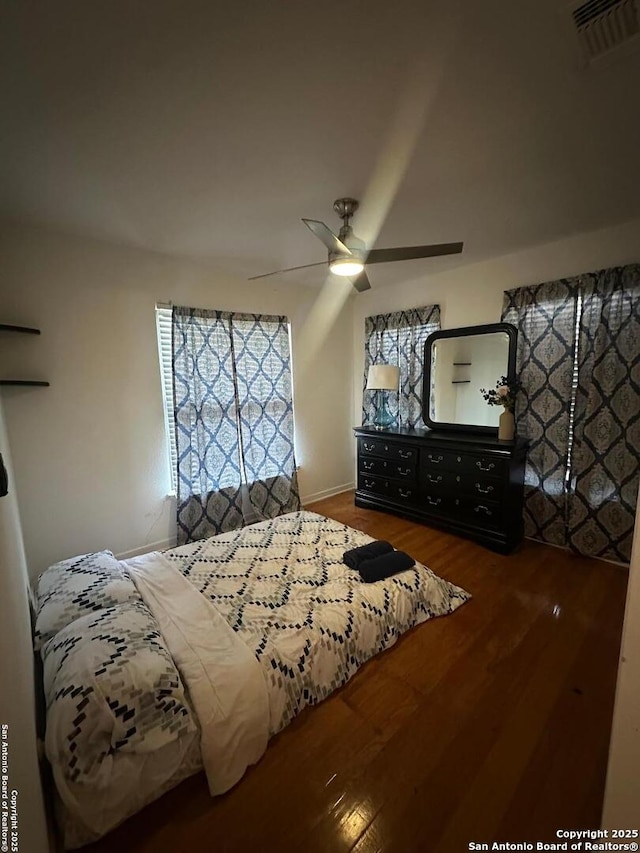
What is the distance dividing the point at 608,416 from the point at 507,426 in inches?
25.8

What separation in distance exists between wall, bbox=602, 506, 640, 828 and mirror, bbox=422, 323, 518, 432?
2593mm

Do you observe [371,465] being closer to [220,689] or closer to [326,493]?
[326,493]

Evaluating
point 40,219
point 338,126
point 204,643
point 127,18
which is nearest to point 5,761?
point 204,643

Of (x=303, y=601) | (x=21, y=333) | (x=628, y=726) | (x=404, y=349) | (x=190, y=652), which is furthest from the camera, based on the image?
(x=404, y=349)

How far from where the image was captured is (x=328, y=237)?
1.75 m

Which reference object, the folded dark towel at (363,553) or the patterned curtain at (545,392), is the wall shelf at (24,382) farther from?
the patterned curtain at (545,392)

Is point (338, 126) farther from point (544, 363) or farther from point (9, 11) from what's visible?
point (544, 363)

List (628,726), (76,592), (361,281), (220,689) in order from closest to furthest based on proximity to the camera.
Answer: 1. (628,726)
2. (220,689)
3. (76,592)
4. (361,281)

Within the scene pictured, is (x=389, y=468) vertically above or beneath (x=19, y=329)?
beneath

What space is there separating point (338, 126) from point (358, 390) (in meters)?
3.05

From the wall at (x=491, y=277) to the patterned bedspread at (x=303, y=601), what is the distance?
2410 mm

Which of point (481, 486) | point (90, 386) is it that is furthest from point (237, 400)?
point (481, 486)

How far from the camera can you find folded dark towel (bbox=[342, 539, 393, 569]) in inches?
76.6

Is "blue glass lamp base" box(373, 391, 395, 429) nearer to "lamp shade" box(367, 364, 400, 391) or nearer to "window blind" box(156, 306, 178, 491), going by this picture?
"lamp shade" box(367, 364, 400, 391)
